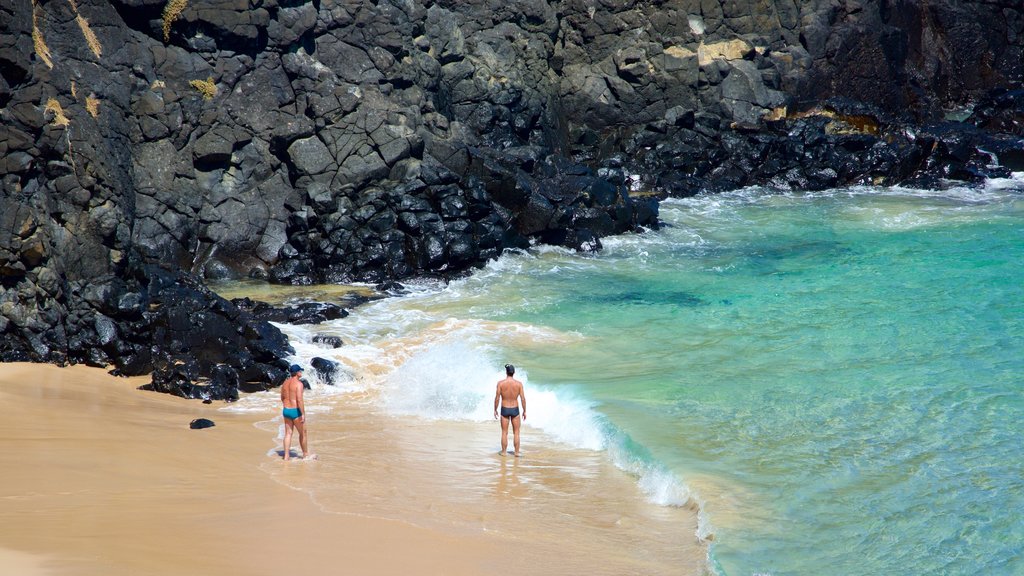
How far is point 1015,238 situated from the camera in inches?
1077

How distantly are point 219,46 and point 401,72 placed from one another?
5449 millimetres

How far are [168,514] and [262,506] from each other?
1.09 meters

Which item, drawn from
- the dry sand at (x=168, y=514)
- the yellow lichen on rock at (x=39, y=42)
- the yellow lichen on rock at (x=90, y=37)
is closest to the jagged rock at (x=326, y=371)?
the dry sand at (x=168, y=514)

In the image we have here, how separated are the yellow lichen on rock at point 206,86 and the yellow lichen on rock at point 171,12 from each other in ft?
4.33

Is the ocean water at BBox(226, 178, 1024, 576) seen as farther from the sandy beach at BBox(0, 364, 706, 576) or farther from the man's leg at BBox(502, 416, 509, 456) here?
the man's leg at BBox(502, 416, 509, 456)

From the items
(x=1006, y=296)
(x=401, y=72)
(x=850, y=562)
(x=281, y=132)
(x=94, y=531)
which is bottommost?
(x=850, y=562)

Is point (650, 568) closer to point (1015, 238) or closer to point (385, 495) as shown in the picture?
point (385, 495)

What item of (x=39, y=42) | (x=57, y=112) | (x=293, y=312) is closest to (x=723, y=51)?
(x=293, y=312)

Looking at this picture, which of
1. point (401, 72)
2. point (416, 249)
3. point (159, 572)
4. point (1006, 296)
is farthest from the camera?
point (401, 72)

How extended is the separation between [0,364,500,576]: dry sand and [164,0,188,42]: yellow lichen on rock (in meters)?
14.0

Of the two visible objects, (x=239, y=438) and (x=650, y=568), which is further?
(x=239, y=438)

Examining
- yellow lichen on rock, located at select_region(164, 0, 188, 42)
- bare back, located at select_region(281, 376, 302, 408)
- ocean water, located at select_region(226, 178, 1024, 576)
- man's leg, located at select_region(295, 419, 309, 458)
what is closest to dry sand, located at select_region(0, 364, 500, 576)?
man's leg, located at select_region(295, 419, 309, 458)

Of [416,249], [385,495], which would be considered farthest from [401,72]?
[385,495]

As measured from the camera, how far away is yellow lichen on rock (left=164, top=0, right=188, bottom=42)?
26266mm
